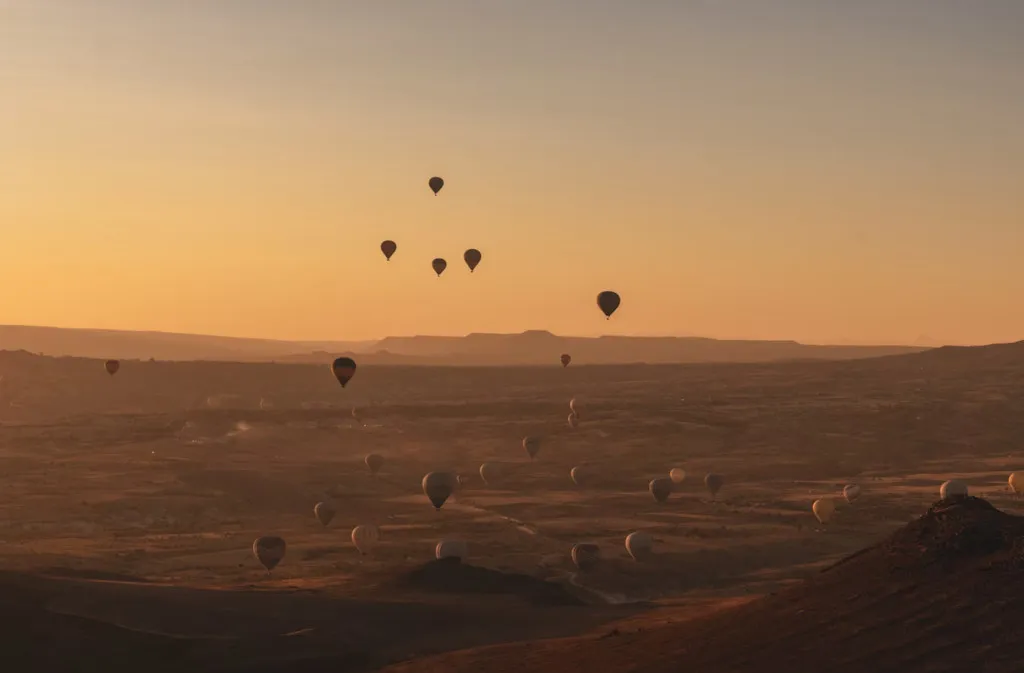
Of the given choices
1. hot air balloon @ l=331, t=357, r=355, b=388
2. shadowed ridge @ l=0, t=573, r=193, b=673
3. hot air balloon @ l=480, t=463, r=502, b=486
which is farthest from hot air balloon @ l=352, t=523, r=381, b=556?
hot air balloon @ l=480, t=463, r=502, b=486

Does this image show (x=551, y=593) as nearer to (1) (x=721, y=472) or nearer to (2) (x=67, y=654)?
(2) (x=67, y=654)

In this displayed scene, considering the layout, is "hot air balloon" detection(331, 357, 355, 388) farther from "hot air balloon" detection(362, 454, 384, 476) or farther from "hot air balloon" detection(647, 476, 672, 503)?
"hot air balloon" detection(647, 476, 672, 503)

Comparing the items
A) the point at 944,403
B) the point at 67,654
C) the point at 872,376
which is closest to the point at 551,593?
the point at 67,654

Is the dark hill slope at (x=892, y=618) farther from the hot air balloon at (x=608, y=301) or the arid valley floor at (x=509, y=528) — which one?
the hot air balloon at (x=608, y=301)

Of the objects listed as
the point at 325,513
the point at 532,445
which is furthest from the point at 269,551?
the point at 532,445

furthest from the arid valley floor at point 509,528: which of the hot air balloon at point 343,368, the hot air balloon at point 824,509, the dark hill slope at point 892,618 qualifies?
the hot air balloon at point 343,368
